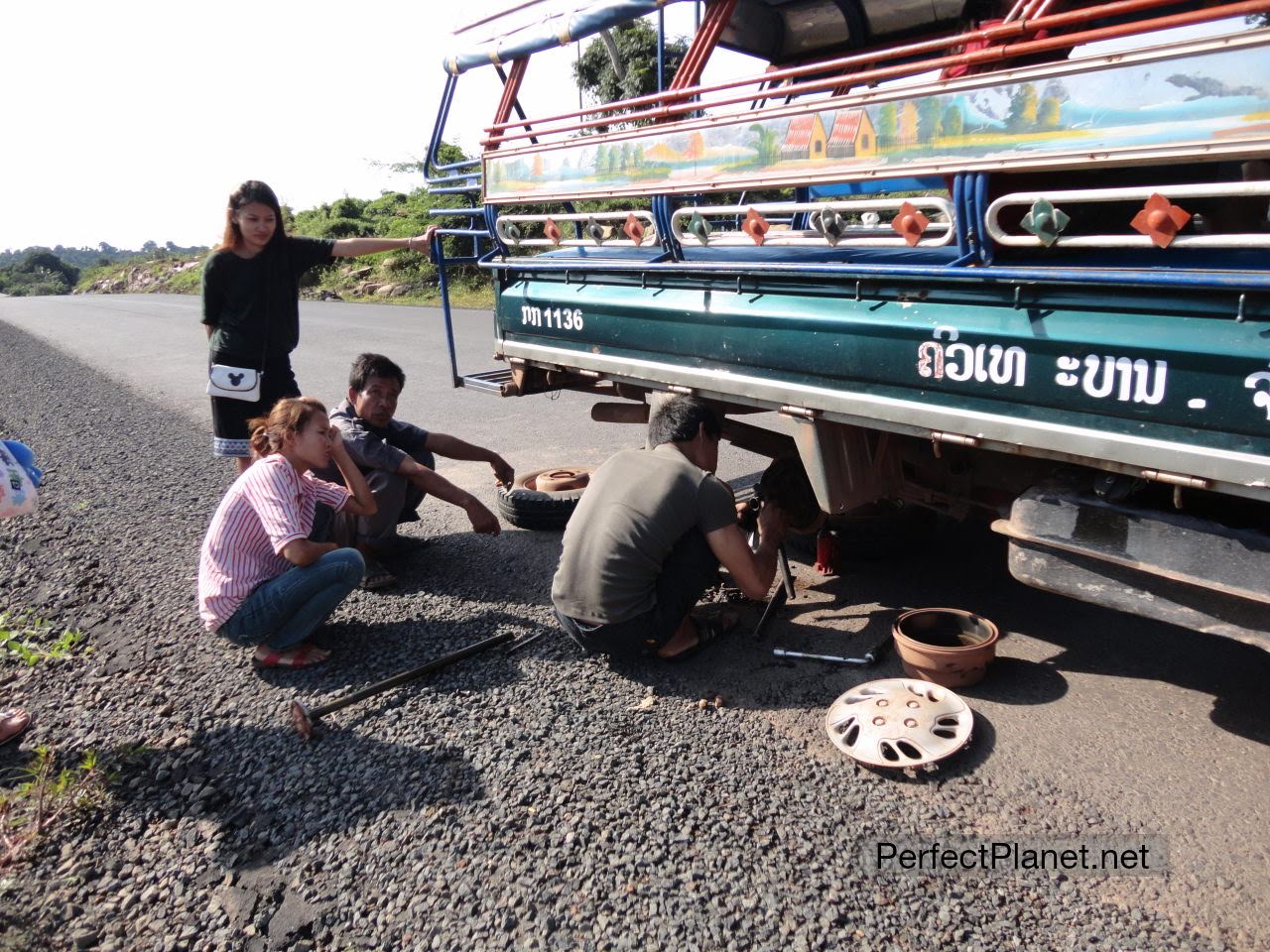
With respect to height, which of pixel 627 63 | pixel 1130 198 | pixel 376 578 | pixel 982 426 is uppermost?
pixel 627 63

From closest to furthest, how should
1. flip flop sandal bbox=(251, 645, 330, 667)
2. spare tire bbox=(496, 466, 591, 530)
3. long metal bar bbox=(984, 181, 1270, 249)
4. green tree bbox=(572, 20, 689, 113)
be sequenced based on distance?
long metal bar bbox=(984, 181, 1270, 249) < flip flop sandal bbox=(251, 645, 330, 667) < spare tire bbox=(496, 466, 591, 530) < green tree bbox=(572, 20, 689, 113)

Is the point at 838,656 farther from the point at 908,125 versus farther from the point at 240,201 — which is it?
the point at 240,201

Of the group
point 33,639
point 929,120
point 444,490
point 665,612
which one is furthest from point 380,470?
point 929,120

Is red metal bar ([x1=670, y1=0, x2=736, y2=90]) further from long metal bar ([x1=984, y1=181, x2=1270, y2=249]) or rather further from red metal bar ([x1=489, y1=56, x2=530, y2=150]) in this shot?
long metal bar ([x1=984, y1=181, x2=1270, y2=249])

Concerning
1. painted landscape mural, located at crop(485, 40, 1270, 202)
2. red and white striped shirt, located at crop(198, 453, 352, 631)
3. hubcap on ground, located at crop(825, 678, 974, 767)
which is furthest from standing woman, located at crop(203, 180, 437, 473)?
hubcap on ground, located at crop(825, 678, 974, 767)

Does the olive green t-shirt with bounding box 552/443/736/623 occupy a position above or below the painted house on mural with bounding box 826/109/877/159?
below

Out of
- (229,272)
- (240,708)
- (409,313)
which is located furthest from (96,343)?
(240,708)

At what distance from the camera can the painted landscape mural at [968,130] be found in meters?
2.25

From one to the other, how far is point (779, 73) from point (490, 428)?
471 centimetres

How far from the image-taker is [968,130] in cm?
275

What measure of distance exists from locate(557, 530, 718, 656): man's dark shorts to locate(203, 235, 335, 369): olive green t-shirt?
2.11m

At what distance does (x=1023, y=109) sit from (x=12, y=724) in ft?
12.2

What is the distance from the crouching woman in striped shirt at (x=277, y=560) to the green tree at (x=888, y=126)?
7.48 feet

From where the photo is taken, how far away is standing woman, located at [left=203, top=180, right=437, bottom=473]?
4.36 m
